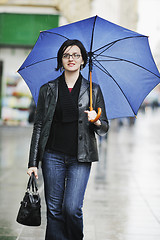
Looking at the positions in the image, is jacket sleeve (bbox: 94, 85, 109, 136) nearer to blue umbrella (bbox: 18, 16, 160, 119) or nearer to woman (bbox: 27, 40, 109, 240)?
woman (bbox: 27, 40, 109, 240)

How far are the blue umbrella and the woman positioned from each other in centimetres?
34

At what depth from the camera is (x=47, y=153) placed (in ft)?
13.3

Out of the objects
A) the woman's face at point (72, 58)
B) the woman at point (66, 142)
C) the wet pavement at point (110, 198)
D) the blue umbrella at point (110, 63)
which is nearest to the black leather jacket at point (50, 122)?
the woman at point (66, 142)

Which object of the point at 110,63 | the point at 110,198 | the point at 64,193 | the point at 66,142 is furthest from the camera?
the point at 110,198

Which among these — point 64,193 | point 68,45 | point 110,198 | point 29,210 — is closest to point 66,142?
point 64,193

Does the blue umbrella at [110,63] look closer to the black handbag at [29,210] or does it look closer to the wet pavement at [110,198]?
the black handbag at [29,210]

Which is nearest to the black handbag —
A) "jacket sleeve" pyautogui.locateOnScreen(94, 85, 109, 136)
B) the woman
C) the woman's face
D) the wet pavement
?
the woman

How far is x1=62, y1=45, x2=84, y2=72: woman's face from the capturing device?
407cm

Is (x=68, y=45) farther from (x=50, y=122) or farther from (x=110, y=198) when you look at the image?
(x=110, y=198)

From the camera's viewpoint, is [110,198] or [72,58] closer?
[72,58]

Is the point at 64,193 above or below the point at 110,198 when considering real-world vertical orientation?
above

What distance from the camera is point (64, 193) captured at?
4.10 m

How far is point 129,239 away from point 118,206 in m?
1.54

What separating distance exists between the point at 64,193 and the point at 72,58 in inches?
43.8
